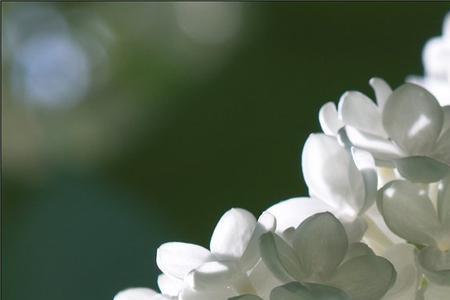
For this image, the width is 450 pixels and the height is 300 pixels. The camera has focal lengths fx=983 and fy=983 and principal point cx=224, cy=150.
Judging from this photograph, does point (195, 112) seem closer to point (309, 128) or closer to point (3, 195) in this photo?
point (309, 128)

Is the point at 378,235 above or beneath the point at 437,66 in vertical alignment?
beneath

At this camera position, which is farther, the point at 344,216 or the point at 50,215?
the point at 50,215

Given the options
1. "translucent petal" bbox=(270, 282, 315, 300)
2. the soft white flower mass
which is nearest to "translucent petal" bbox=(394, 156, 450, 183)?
the soft white flower mass

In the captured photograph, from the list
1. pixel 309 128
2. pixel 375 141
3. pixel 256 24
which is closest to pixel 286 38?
pixel 256 24

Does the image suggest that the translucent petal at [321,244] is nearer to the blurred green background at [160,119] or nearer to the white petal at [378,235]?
the white petal at [378,235]

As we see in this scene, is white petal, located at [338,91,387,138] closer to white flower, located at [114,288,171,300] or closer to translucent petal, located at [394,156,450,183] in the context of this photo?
translucent petal, located at [394,156,450,183]

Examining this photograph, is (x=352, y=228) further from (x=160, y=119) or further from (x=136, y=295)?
(x=160, y=119)

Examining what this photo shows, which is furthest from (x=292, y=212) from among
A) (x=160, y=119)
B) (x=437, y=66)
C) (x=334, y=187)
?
(x=160, y=119)

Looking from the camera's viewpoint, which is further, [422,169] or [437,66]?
[437,66]

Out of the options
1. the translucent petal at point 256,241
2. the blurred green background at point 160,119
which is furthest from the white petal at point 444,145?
the blurred green background at point 160,119
